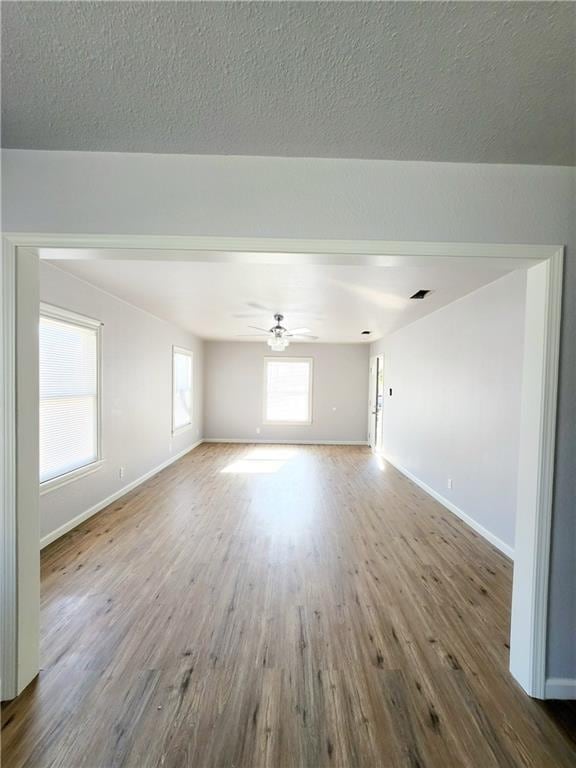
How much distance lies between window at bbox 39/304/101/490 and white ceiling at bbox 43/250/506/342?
1.82 ft

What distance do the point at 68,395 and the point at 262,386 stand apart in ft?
17.4

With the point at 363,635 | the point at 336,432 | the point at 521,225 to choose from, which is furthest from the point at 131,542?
the point at 336,432

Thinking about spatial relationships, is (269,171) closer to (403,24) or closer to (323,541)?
(403,24)

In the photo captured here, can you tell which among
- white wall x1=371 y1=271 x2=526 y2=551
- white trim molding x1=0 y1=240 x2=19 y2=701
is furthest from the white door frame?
white wall x1=371 y1=271 x2=526 y2=551

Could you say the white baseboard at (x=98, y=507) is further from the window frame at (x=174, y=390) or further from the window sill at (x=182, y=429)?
the window frame at (x=174, y=390)

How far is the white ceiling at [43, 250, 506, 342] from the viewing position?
293cm

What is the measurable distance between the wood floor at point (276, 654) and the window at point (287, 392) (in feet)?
16.0

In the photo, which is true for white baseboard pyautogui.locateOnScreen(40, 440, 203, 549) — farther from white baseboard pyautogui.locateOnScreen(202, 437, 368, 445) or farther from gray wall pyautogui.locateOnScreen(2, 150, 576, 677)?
gray wall pyautogui.locateOnScreen(2, 150, 576, 677)

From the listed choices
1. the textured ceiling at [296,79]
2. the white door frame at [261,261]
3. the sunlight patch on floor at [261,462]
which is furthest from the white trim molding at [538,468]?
the sunlight patch on floor at [261,462]

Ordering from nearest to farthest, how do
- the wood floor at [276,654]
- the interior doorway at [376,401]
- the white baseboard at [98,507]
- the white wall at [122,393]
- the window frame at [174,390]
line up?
the wood floor at [276,654]
the white baseboard at [98,507]
the white wall at [122,393]
the window frame at [174,390]
the interior doorway at [376,401]

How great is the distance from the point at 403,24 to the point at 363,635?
9.09ft

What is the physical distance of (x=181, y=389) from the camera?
22.4 ft

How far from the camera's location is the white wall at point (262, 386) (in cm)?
831

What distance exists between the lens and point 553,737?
1435 millimetres
